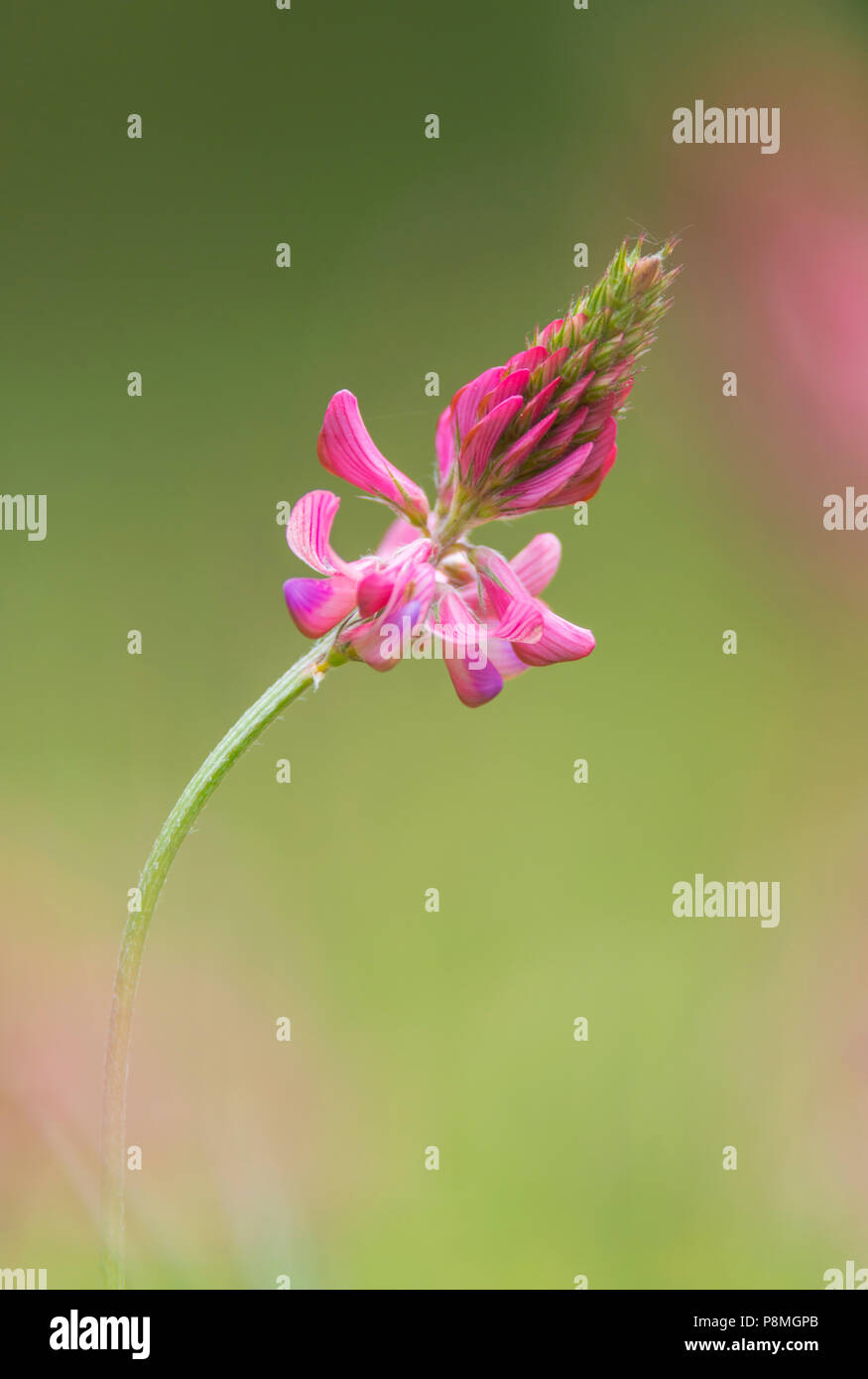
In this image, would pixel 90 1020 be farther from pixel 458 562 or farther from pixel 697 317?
pixel 697 317

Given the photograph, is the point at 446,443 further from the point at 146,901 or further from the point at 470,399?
the point at 146,901

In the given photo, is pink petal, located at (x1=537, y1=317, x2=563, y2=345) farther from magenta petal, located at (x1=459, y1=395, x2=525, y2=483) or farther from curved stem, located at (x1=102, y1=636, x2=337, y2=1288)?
curved stem, located at (x1=102, y1=636, x2=337, y2=1288)

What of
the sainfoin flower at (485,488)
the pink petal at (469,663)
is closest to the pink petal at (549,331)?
the sainfoin flower at (485,488)

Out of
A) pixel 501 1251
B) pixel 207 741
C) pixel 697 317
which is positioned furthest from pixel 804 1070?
pixel 697 317

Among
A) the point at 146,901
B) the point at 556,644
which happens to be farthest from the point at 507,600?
the point at 146,901

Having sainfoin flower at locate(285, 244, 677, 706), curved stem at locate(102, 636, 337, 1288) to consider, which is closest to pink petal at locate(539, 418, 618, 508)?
sainfoin flower at locate(285, 244, 677, 706)

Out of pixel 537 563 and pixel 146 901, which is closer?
pixel 146 901

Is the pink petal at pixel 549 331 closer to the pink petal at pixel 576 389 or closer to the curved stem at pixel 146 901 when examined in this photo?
the pink petal at pixel 576 389
